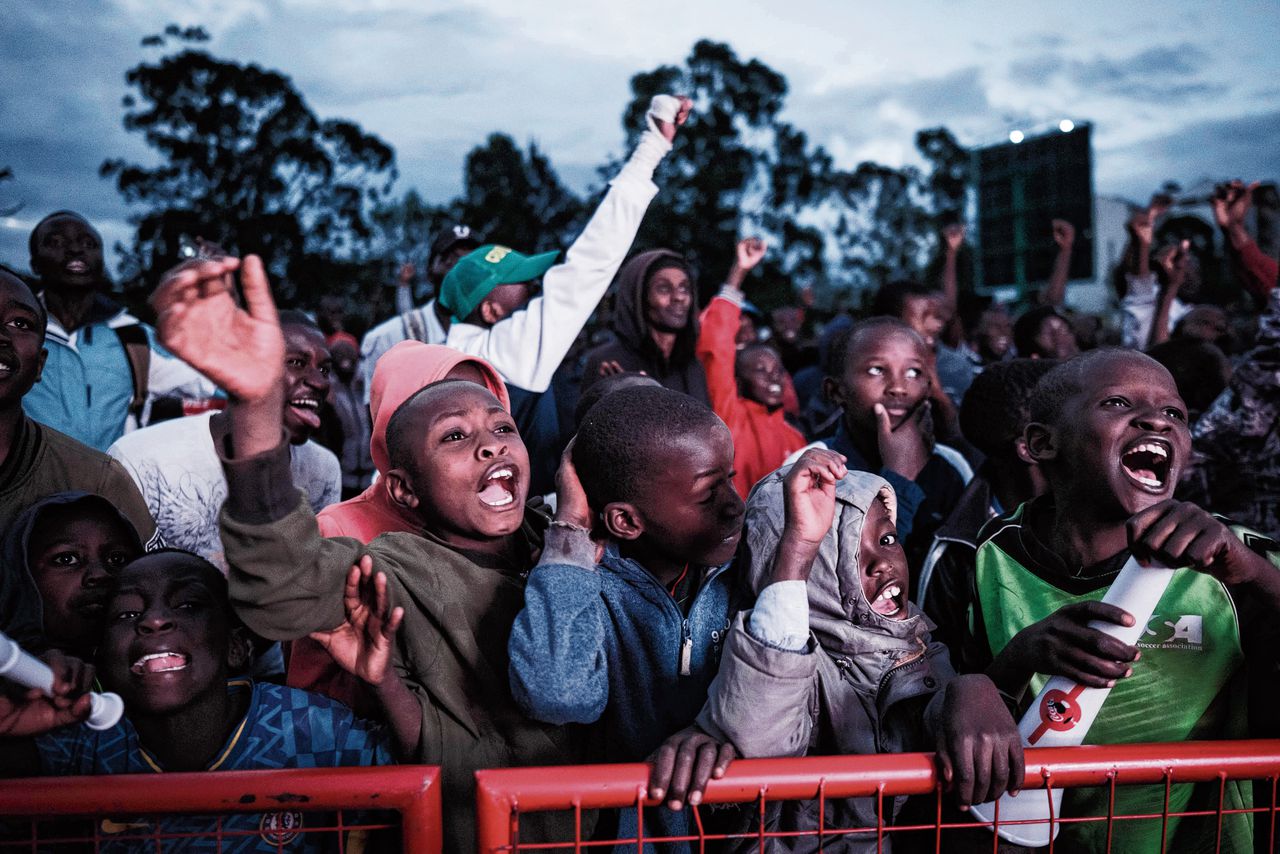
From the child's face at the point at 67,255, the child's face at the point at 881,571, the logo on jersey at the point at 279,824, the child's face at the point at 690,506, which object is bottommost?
the logo on jersey at the point at 279,824

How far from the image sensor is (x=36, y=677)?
1.67 meters

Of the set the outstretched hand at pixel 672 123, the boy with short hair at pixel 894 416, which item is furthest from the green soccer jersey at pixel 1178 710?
the outstretched hand at pixel 672 123

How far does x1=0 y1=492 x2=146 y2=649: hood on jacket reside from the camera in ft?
7.31

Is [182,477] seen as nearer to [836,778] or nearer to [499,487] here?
[499,487]

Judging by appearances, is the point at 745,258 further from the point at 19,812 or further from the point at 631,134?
the point at 631,134

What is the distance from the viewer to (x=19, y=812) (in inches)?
63.4

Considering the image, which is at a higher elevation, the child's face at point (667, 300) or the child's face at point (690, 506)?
the child's face at point (667, 300)

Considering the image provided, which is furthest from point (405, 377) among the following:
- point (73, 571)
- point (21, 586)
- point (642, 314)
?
point (642, 314)

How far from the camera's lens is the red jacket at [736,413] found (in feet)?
16.1

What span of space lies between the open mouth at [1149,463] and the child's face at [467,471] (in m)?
1.43

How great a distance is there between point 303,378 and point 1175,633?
2898mm

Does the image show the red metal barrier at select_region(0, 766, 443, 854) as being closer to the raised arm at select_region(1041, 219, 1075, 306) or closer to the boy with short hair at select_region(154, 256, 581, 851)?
the boy with short hair at select_region(154, 256, 581, 851)

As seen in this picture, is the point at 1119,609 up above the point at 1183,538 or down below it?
below

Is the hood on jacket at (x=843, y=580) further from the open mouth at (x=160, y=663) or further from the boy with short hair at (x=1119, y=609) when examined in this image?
the open mouth at (x=160, y=663)
